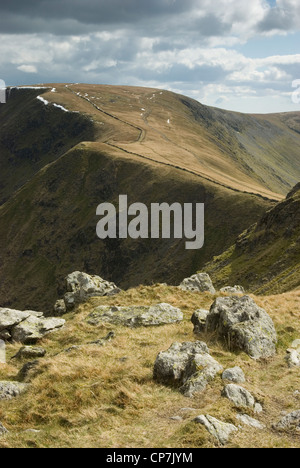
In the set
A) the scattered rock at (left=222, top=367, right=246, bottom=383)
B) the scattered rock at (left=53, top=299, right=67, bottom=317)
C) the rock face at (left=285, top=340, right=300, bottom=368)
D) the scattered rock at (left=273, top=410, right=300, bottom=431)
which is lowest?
the scattered rock at (left=53, top=299, right=67, bottom=317)

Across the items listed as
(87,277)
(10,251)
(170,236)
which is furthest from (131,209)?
(87,277)

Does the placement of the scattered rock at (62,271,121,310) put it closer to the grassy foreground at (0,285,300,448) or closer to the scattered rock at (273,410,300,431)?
the grassy foreground at (0,285,300,448)

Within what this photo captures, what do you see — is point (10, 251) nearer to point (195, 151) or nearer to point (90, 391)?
point (195, 151)

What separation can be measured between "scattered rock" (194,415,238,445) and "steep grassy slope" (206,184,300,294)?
37.6m

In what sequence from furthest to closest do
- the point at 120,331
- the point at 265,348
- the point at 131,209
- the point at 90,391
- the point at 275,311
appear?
the point at 131,209
the point at 275,311
the point at 120,331
the point at 265,348
the point at 90,391

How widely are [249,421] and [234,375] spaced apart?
2420mm

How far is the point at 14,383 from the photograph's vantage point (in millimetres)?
14969

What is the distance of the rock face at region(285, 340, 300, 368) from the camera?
15.3 meters

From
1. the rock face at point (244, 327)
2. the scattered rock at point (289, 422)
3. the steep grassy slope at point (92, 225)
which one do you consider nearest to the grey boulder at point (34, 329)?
the rock face at point (244, 327)

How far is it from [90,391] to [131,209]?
101 metres

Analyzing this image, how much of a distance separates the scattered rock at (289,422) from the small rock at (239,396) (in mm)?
989

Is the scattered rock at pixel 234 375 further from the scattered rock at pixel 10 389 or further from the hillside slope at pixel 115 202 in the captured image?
the hillside slope at pixel 115 202

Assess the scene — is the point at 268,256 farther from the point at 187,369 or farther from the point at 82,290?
the point at 187,369

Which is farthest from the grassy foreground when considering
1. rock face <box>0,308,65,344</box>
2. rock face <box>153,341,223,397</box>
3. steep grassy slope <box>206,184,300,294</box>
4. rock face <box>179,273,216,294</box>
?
steep grassy slope <box>206,184,300,294</box>
